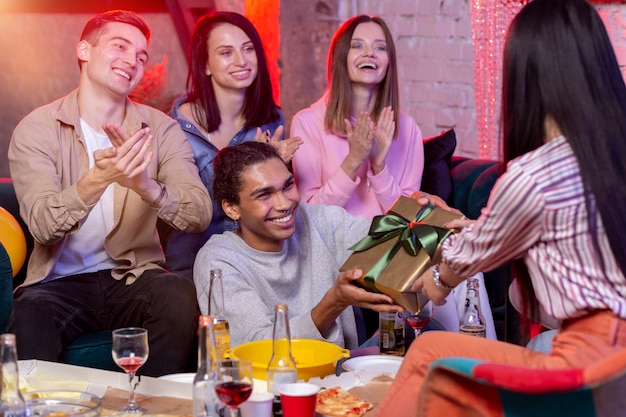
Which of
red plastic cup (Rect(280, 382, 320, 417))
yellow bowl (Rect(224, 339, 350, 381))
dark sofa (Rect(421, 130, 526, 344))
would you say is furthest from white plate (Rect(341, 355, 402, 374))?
dark sofa (Rect(421, 130, 526, 344))

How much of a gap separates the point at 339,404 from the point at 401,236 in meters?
0.50

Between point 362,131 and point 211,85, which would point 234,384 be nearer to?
point 362,131

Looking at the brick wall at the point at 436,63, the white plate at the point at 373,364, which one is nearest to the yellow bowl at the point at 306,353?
the white plate at the point at 373,364

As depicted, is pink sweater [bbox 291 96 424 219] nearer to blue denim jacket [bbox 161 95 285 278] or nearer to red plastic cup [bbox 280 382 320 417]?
blue denim jacket [bbox 161 95 285 278]

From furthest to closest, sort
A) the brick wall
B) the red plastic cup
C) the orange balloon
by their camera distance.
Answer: the brick wall < the orange balloon < the red plastic cup

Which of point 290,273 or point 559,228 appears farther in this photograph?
point 290,273

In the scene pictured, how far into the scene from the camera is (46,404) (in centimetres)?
173

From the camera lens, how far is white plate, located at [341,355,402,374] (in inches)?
81.4

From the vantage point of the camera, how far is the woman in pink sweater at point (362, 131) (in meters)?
3.19

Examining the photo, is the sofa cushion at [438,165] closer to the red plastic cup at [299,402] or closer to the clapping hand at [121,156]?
the clapping hand at [121,156]

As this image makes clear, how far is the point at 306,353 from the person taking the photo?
212 centimetres

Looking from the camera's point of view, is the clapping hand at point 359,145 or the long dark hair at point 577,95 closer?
the long dark hair at point 577,95

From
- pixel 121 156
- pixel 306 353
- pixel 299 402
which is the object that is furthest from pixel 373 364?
pixel 121 156

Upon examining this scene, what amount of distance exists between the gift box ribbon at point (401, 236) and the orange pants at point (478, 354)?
0.45 m
